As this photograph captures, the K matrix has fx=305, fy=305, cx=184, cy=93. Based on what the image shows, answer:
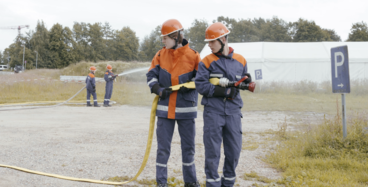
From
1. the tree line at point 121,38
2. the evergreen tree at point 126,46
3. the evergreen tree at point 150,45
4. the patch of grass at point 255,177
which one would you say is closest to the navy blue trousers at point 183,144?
the patch of grass at point 255,177

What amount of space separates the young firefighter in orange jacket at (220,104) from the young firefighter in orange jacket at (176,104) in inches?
13.4

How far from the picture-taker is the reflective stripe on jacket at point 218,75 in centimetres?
326

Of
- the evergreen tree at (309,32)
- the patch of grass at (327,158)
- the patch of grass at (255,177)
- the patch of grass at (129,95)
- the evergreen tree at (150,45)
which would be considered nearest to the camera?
the patch of grass at (327,158)

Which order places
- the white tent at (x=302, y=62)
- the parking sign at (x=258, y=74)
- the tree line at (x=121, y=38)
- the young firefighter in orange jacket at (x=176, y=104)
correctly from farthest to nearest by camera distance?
the tree line at (x=121, y=38) < the white tent at (x=302, y=62) < the parking sign at (x=258, y=74) < the young firefighter in orange jacket at (x=176, y=104)

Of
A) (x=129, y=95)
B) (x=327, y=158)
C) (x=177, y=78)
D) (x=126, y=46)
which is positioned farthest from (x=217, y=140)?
(x=126, y=46)

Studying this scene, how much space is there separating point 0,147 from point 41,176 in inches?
93.0

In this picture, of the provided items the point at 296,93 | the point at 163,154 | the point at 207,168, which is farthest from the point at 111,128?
the point at 296,93

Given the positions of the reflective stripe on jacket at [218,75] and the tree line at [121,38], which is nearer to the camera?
the reflective stripe on jacket at [218,75]

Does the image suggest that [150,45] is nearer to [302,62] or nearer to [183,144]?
[302,62]

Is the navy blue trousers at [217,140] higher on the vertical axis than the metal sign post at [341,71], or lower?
lower

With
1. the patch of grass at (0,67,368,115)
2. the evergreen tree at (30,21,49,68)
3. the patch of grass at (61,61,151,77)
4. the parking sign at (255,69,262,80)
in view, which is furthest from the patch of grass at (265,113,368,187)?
the evergreen tree at (30,21,49,68)

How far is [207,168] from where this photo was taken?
3.28 metres

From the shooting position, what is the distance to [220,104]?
3.27 metres

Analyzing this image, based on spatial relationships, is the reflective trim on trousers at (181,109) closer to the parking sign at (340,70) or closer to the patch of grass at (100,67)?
the parking sign at (340,70)
